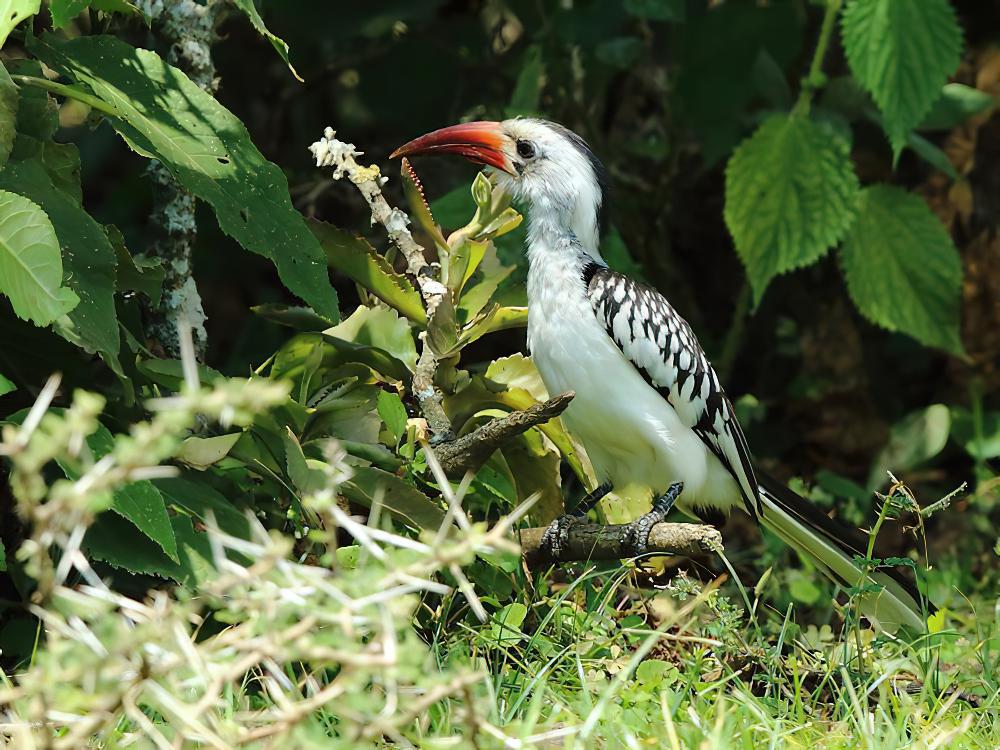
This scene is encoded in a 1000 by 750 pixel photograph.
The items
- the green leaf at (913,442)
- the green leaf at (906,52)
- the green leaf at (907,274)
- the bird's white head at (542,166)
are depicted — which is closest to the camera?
the bird's white head at (542,166)

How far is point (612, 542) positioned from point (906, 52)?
170cm

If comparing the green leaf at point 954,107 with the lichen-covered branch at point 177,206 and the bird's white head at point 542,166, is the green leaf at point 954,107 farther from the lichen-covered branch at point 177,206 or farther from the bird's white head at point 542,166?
the lichen-covered branch at point 177,206

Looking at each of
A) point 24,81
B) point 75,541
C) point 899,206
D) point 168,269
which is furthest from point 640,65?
point 75,541

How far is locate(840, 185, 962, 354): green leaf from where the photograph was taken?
3.85 meters

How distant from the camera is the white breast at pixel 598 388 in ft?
9.53

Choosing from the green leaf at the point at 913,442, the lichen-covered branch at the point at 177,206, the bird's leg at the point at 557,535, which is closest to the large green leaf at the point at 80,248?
the lichen-covered branch at the point at 177,206

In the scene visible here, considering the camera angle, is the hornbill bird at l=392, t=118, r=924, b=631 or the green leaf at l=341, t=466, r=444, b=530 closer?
the green leaf at l=341, t=466, r=444, b=530

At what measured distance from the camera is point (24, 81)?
99.7 inches

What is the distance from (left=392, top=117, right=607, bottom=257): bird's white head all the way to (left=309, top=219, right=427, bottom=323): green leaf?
31 cm

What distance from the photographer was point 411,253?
10.2 feet

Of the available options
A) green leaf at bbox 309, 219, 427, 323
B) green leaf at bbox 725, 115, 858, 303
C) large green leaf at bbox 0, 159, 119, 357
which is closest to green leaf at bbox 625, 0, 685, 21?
green leaf at bbox 725, 115, 858, 303

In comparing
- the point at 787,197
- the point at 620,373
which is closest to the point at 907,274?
the point at 787,197

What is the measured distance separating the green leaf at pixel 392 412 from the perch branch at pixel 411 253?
0.12 meters

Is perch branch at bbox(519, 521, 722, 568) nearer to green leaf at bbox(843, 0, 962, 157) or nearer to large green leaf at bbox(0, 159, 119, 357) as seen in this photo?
large green leaf at bbox(0, 159, 119, 357)
